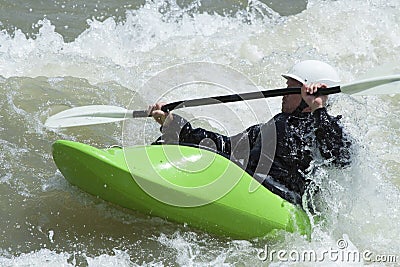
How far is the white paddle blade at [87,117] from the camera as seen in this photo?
13.0 ft

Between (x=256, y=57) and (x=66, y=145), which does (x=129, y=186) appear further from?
(x=256, y=57)

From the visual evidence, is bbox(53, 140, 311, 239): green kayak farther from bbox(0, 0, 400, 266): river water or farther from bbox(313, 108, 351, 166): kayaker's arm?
bbox(313, 108, 351, 166): kayaker's arm

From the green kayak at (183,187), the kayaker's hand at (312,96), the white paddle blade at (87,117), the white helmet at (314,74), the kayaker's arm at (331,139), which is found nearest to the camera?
the green kayak at (183,187)

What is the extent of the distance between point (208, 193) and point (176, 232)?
26 centimetres

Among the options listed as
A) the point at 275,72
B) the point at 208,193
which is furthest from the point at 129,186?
the point at 275,72

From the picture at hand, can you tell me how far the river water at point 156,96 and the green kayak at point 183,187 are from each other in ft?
0.26

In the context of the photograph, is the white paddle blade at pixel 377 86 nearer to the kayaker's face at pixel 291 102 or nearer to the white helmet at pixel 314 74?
the white helmet at pixel 314 74

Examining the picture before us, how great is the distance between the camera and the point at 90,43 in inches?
247

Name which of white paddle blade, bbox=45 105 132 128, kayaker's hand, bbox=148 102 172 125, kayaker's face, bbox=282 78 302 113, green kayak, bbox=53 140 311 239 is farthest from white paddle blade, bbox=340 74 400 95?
white paddle blade, bbox=45 105 132 128

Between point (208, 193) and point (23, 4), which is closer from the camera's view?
point (208, 193)

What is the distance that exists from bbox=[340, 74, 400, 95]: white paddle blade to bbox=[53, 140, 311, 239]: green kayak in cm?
75

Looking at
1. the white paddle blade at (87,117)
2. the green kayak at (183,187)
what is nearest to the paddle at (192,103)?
the white paddle blade at (87,117)

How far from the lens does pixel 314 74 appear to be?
142 inches

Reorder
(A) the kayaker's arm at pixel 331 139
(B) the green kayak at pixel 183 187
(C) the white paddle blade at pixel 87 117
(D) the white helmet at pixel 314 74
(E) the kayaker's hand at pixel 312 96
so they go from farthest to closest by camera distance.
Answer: (C) the white paddle blade at pixel 87 117, (D) the white helmet at pixel 314 74, (E) the kayaker's hand at pixel 312 96, (A) the kayaker's arm at pixel 331 139, (B) the green kayak at pixel 183 187
